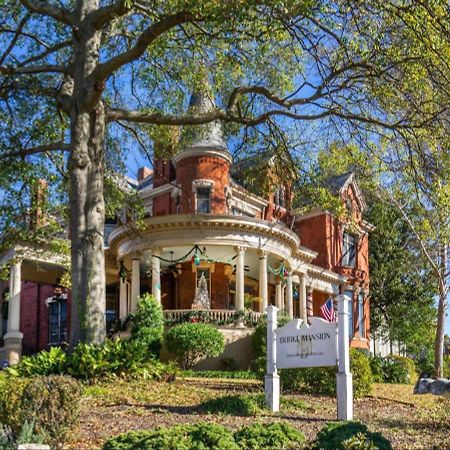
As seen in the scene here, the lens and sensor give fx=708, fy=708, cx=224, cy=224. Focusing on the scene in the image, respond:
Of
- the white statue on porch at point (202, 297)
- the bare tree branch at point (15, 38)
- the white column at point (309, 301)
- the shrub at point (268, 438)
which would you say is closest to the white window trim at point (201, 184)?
the white statue on porch at point (202, 297)

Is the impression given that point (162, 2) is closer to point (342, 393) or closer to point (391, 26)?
point (391, 26)

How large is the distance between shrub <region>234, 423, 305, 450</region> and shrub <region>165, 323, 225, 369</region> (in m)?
14.0

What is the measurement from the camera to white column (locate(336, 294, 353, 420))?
11.1 metres

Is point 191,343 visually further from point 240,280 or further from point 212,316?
point 240,280

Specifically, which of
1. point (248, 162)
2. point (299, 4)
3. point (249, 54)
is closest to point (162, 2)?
point (249, 54)

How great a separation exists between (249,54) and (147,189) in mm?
18641

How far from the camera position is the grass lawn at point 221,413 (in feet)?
30.3

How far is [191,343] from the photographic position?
71.8ft

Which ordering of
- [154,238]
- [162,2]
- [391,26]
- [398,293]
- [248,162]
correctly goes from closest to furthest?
[391,26], [162,2], [248,162], [154,238], [398,293]

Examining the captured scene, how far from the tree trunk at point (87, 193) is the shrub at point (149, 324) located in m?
7.18

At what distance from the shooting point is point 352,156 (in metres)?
17.4

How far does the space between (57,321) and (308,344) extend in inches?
1065

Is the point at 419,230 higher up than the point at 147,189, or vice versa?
the point at 147,189

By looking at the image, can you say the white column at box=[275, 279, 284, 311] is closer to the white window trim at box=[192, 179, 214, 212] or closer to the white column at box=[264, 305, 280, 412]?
the white window trim at box=[192, 179, 214, 212]
